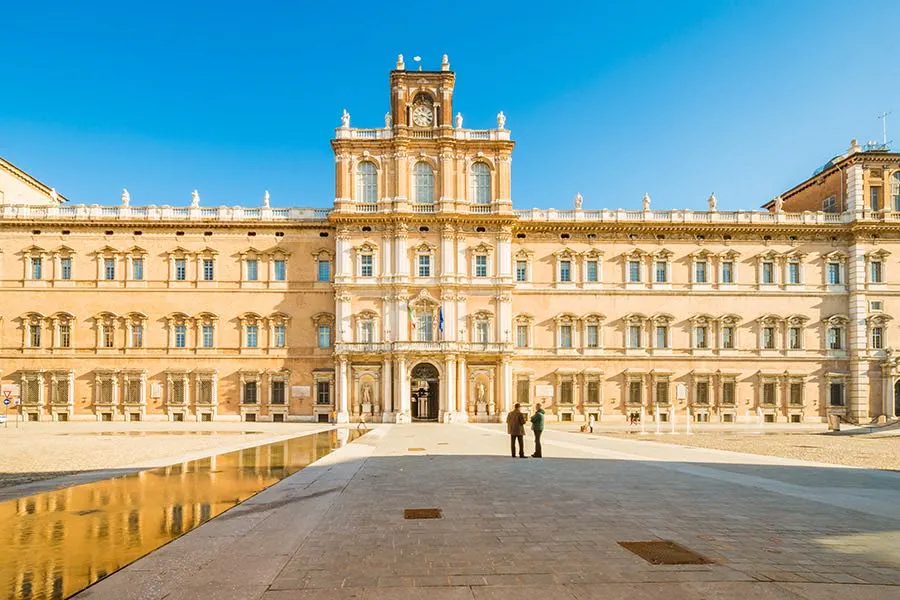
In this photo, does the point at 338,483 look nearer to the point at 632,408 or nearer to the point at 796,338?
the point at 632,408

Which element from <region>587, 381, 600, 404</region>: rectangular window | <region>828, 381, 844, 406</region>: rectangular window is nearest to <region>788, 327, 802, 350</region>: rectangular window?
<region>828, 381, 844, 406</region>: rectangular window

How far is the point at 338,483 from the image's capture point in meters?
13.8

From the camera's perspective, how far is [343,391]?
44.4m

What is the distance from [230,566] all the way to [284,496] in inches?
193

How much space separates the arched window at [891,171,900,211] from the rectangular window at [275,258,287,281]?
49.7 meters

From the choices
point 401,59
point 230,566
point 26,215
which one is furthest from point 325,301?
point 230,566

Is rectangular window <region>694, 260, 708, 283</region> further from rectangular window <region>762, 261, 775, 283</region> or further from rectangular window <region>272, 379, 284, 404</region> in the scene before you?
rectangular window <region>272, 379, 284, 404</region>

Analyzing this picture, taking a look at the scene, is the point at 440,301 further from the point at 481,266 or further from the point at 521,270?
the point at 521,270

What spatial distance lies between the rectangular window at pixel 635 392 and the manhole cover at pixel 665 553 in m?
40.4

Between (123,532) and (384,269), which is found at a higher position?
(384,269)

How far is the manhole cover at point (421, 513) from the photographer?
10.1m

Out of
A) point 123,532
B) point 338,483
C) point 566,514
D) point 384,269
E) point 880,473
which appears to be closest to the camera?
point 123,532

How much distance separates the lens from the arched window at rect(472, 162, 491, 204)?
4653 cm

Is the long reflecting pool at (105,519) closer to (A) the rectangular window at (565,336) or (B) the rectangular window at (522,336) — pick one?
(B) the rectangular window at (522,336)
